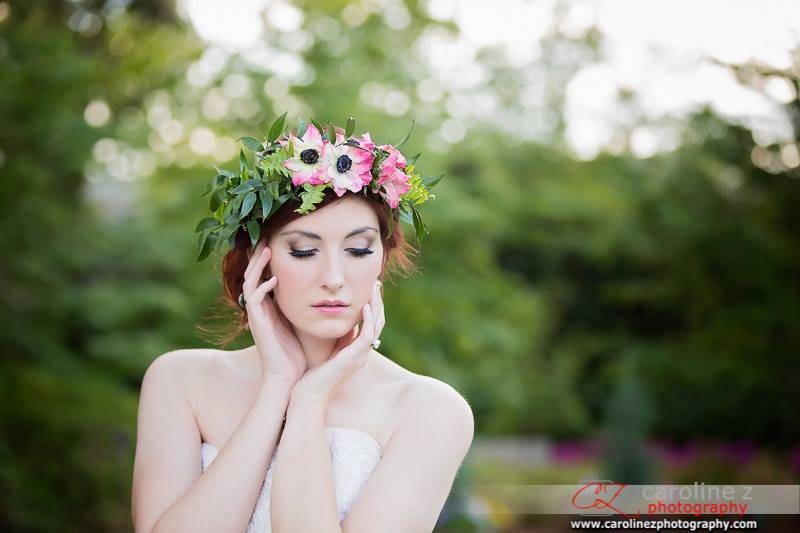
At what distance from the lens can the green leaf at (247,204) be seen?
2355 millimetres

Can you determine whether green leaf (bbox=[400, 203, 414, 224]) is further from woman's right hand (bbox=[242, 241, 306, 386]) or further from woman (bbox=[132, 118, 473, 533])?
woman's right hand (bbox=[242, 241, 306, 386])

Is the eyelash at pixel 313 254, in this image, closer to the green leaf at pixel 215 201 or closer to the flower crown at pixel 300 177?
the flower crown at pixel 300 177

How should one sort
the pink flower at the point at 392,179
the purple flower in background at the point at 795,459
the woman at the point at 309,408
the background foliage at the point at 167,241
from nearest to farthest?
the woman at the point at 309,408
the pink flower at the point at 392,179
the background foliage at the point at 167,241
the purple flower in background at the point at 795,459

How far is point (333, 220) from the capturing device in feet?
7.64

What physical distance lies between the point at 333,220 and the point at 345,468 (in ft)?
2.33

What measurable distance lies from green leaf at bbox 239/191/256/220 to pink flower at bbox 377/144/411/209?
1.23 feet

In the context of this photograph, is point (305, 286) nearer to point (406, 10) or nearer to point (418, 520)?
point (418, 520)

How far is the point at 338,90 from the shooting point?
743cm

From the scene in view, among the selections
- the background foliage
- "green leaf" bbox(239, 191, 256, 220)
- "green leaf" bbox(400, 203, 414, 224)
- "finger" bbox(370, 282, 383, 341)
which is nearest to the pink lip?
"finger" bbox(370, 282, 383, 341)

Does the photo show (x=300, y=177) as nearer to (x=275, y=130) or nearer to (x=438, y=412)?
(x=275, y=130)

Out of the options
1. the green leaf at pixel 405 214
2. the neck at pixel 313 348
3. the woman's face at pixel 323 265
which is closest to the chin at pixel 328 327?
the woman's face at pixel 323 265

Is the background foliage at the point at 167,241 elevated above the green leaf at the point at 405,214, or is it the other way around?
the background foliage at the point at 167,241

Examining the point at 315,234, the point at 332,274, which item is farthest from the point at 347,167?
the point at 332,274

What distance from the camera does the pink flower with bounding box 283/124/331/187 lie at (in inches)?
91.4
